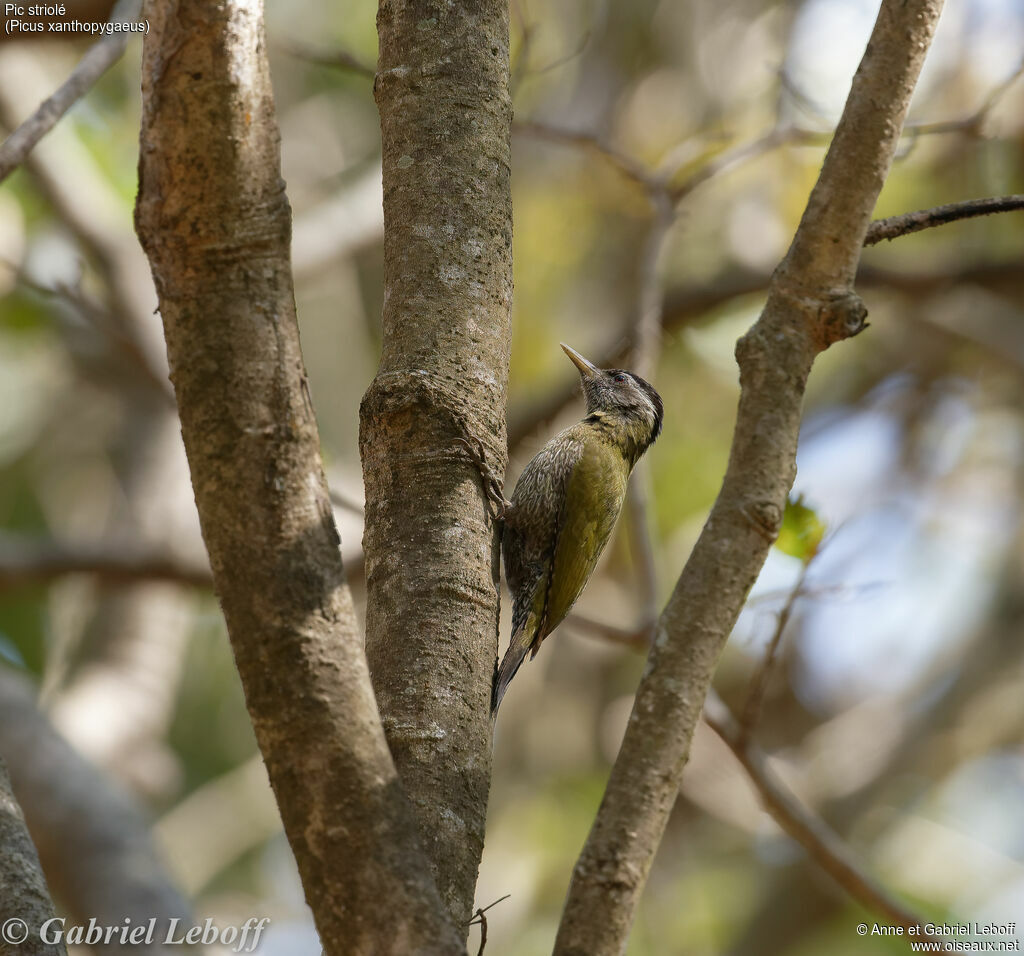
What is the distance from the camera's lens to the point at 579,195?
784 cm

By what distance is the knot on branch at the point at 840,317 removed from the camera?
1.78 meters

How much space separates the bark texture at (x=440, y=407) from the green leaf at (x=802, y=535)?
94cm

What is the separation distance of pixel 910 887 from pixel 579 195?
207 inches

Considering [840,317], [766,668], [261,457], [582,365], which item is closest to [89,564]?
[582,365]

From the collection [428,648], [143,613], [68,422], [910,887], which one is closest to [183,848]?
[143,613]

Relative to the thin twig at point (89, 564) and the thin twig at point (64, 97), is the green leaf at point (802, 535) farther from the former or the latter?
the thin twig at point (89, 564)

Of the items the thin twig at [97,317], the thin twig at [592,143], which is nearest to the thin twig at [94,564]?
the thin twig at [97,317]

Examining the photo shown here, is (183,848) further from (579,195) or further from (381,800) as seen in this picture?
(381,800)

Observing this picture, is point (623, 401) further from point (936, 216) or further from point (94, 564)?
point (936, 216)

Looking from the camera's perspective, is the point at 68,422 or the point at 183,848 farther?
the point at 68,422

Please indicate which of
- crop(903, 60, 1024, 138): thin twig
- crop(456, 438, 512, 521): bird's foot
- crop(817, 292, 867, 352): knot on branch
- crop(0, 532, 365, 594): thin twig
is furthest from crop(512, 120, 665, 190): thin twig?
crop(817, 292, 867, 352): knot on branch

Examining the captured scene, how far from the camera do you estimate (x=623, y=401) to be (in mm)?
4773

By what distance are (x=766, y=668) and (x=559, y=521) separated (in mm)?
1324

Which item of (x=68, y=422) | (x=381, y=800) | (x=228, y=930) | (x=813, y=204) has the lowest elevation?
(x=381, y=800)
